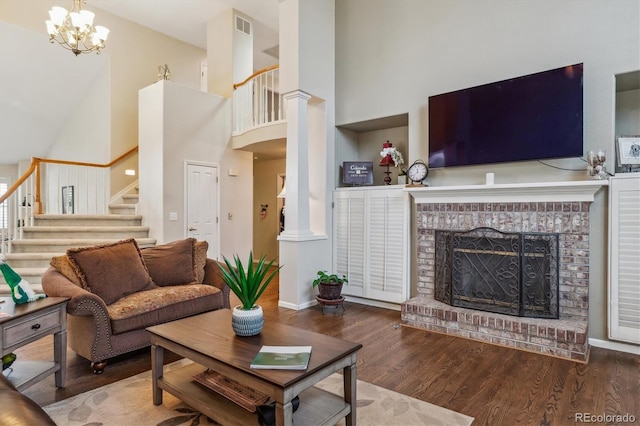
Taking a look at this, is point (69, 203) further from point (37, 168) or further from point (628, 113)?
point (628, 113)

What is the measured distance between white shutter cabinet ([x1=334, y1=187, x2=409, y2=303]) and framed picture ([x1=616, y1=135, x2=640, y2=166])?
2039mm

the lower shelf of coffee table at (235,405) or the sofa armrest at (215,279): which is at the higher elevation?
the sofa armrest at (215,279)

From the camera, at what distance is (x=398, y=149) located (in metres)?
5.03

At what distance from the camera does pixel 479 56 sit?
3938 mm

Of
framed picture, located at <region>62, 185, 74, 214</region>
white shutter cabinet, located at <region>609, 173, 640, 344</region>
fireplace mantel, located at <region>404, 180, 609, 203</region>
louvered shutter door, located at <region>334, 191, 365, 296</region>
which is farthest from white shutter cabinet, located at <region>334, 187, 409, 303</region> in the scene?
framed picture, located at <region>62, 185, 74, 214</region>

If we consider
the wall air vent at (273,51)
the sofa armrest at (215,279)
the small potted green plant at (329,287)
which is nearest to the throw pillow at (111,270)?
the sofa armrest at (215,279)

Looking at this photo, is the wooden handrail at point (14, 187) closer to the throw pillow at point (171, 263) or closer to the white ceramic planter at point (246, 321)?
the throw pillow at point (171, 263)

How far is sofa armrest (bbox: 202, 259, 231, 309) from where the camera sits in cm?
367

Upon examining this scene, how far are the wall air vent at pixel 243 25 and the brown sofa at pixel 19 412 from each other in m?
7.22

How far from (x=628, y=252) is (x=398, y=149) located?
2.77 m

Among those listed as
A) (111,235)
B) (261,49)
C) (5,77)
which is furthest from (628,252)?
(5,77)

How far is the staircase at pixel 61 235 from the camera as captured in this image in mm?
4875

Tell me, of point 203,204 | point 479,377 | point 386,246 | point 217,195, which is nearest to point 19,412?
point 479,377

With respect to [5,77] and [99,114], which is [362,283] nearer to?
[99,114]
